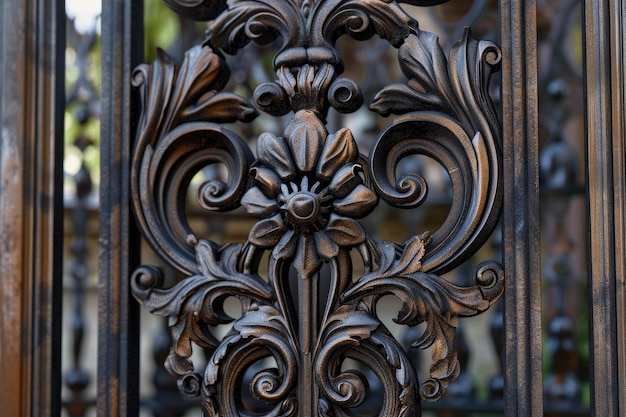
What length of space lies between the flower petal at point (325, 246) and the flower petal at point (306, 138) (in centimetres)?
7

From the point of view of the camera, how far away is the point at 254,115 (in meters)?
0.78

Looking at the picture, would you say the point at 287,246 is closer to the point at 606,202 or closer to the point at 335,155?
the point at 335,155

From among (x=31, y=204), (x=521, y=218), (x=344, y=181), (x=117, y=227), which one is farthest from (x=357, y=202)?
(x=31, y=204)

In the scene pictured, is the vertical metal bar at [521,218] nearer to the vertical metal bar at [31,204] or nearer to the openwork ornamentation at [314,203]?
the openwork ornamentation at [314,203]

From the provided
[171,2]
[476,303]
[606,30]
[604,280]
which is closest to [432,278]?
[476,303]

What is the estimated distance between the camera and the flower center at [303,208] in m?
0.71

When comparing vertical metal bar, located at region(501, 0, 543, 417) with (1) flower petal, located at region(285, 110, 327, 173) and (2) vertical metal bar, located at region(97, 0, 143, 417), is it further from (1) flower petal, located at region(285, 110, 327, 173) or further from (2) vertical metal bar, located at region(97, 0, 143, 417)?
(2) vertical metal bar, located at region(97, 0, 143, 417)

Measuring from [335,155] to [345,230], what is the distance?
8 cm

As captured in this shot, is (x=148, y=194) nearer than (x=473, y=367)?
Yes

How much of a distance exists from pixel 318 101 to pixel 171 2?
220mm

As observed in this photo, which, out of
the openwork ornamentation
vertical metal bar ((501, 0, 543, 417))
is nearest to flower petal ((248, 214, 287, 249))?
the openwork ornamentation

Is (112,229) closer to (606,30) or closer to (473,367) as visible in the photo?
(606,30)

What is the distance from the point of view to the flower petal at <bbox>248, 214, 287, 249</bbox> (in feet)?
2.42

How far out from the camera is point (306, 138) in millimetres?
739
